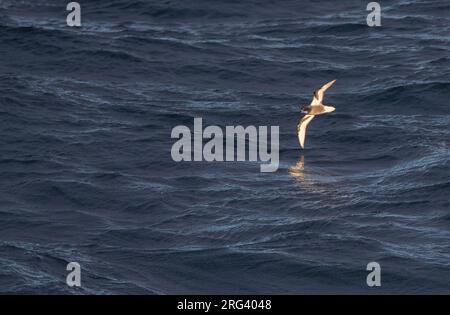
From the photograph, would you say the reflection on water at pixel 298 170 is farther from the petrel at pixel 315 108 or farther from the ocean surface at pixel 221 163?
the petrel at pixel 315 108

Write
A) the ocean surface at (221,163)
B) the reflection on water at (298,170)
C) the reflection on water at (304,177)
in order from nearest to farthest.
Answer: the ocean surface at (221,163) → the reflection on water at (304,177) → the reflection on water at (298,170)

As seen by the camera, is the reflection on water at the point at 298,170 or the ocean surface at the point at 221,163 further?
the reflection on water at the point at 298,170

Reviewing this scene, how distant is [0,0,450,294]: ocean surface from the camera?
50812 millimetres

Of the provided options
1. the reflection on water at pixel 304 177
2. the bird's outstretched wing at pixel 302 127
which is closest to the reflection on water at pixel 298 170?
the reflection on water at pixel 304 177

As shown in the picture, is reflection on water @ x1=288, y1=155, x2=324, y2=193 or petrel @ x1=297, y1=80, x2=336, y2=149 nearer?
petrel @ x1=297, y1=80, x2=336, y2=149

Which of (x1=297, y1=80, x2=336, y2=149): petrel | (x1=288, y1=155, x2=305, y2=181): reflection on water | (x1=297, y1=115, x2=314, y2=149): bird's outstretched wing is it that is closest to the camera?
(x1=297, y1=80, x2=336, y2=149): petrel

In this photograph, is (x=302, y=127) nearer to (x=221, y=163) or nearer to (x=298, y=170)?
(x=298, y=170)

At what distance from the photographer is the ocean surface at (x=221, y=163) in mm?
50812

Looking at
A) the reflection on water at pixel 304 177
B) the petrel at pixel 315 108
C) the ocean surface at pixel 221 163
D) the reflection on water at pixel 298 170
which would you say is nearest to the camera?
the ocean surface at pixel 221 163

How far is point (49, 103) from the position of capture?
209ft

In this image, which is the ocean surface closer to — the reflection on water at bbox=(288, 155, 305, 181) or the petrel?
the reflection on water at bbox=(288, 155, 305, 181)

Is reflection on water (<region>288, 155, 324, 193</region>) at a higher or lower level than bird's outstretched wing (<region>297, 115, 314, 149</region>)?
lower

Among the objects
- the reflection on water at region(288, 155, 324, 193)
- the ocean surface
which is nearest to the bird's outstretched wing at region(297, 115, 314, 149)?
the reflection on water at region(288, 155, 324, 193)
